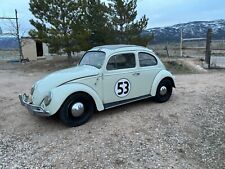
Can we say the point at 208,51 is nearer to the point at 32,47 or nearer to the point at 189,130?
the point at 189,130

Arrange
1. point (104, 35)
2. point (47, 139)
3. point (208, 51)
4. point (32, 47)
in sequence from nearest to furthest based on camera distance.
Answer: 1. point (47, 139)
2. point (208, 51)
3. point (104, 35)
4. point (32, 47)

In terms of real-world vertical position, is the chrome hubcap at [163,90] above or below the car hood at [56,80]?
below

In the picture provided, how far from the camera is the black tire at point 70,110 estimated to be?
16.4ft

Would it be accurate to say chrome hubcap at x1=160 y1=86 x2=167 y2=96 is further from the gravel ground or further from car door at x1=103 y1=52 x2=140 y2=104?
car door at x1=103 y1=52 x2=140 y2=104

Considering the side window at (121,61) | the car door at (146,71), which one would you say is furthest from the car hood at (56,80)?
the car door at (146,71)

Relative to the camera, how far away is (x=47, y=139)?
15.5ft

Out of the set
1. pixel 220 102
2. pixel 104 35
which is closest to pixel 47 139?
pixel 220 102

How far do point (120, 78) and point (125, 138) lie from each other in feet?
4.94

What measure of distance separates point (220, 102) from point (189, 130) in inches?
90.0

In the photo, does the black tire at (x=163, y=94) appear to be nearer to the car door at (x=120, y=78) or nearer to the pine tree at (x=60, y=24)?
the car door at (x=120, y=78)

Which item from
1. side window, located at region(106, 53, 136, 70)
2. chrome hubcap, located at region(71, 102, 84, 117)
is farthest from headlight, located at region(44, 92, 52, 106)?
side window, located at region(106, 53, 136, 70)

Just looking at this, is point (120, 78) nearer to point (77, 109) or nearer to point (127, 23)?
point (77, 109)

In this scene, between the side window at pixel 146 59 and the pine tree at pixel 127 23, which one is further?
the pine tree at pixel 127 23

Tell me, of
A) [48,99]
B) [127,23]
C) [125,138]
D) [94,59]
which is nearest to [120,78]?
[94,59]
